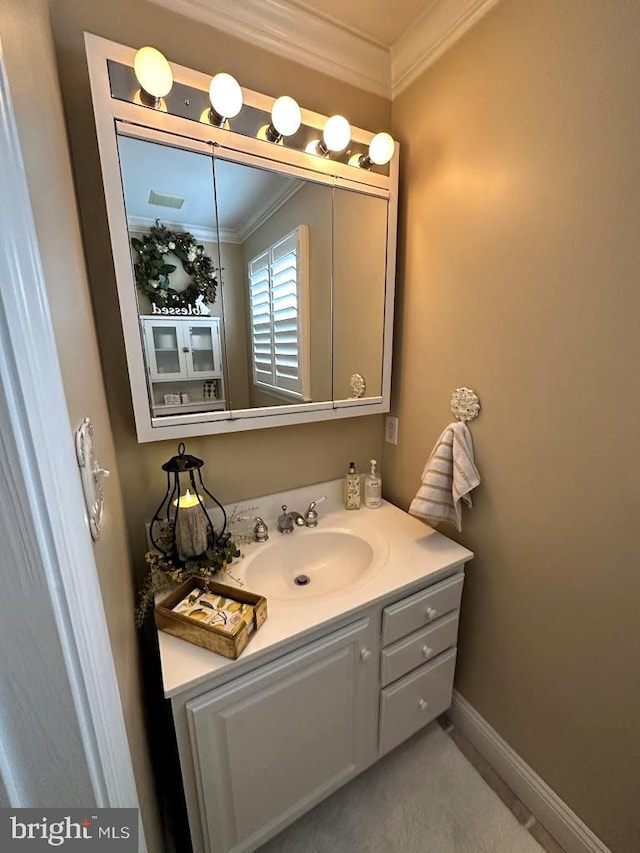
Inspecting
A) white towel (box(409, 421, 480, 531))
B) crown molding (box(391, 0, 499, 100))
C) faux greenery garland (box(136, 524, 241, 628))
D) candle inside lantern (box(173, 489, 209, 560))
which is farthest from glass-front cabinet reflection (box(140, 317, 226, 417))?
crown molding (box(391, 0, 499, 100))

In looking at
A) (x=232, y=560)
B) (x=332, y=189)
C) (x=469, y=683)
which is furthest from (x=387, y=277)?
(x=469, y=683)

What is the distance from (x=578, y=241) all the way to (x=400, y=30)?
0.92 meters

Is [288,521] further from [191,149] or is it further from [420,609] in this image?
[191,149]

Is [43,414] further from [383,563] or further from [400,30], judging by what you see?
[400,30]

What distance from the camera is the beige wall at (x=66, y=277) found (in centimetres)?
45

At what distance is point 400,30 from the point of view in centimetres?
110

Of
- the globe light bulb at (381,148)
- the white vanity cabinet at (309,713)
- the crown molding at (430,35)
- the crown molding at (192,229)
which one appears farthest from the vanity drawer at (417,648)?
the crown molding at (430,35)

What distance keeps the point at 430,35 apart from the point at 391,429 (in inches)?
49.7

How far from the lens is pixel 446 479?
45.4 inches

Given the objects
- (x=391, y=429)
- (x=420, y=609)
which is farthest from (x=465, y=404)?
(x=420, y=609)

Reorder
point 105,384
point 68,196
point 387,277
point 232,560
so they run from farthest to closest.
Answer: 1. point 387,277
2. point 232,560
3. point 105,384
4. point 68,196

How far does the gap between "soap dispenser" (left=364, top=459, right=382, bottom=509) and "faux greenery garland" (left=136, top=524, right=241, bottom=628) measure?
632mm

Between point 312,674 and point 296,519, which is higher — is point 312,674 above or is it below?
below

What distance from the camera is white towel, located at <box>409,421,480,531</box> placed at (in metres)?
1.13
